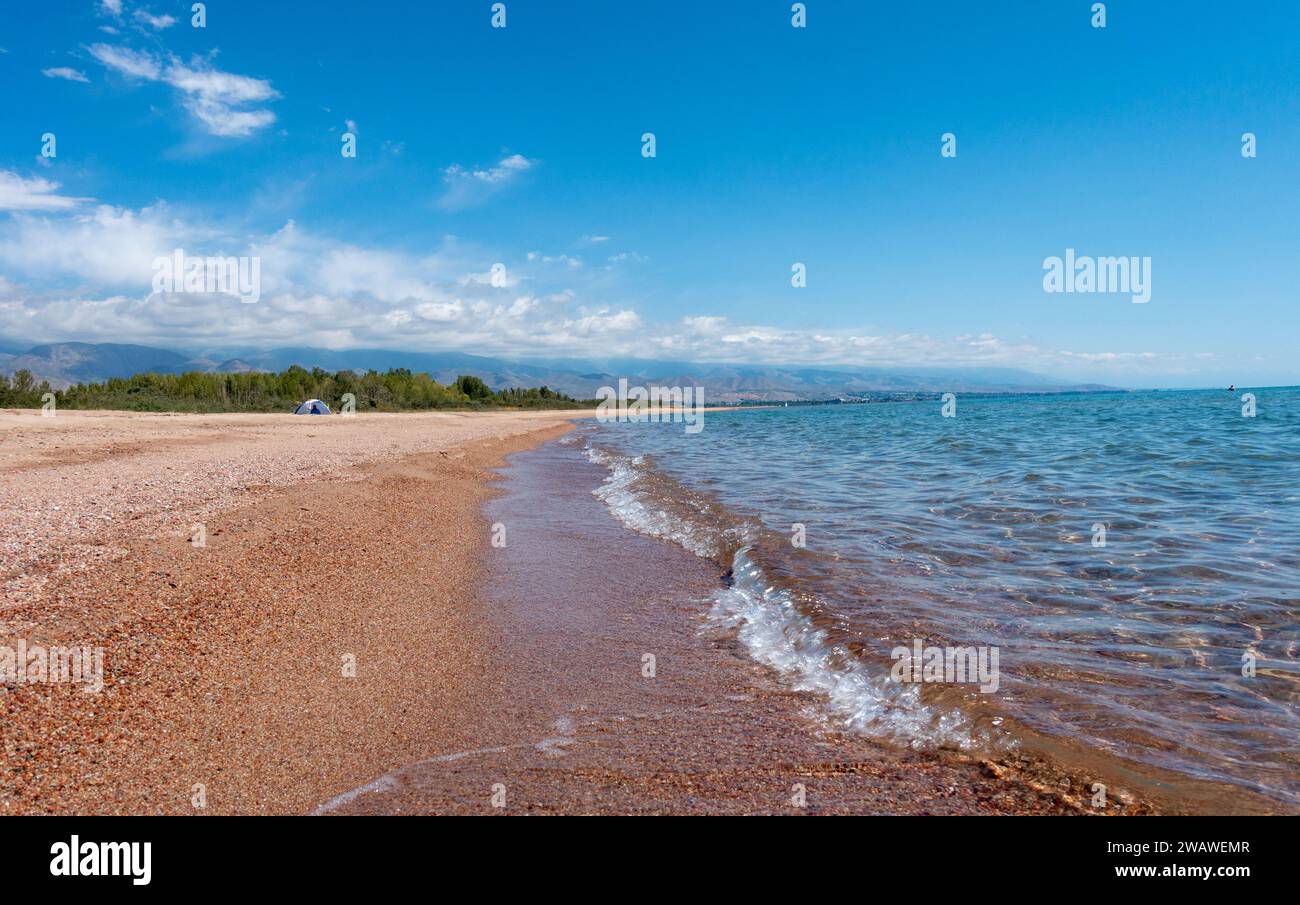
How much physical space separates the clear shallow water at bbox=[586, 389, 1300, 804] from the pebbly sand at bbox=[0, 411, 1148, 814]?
0.74 metres

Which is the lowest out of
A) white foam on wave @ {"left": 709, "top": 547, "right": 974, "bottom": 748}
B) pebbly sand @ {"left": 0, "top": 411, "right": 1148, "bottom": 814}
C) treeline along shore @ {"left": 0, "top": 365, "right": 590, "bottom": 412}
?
white foam on wave @ {"left": 709, "top": 547, "right": 974, "bottom": 748}

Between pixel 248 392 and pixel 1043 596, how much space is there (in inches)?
3007

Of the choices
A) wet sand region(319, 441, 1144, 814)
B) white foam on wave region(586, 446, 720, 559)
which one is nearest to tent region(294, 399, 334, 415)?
white foam on wave region(586, 446, 720, 559)

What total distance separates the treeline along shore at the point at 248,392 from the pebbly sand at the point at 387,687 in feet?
159

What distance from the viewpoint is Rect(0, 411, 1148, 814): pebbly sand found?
3.94m

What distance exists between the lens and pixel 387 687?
5.50 metres

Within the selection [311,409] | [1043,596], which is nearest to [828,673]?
[1043,596]

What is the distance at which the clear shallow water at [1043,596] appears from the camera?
489 centimetres

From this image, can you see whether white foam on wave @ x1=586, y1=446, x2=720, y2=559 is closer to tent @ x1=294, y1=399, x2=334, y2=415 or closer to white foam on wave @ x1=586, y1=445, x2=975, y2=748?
white foam on wave @ x1=586, y1=445, x2=975, y2=748

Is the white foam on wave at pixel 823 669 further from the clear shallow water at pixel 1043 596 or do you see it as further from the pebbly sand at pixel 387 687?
the pebbly sand at pixel 387 687

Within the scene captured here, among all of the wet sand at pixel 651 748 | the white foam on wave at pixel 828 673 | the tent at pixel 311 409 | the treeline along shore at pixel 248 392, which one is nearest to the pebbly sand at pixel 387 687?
the wet sand at pixel 651 748

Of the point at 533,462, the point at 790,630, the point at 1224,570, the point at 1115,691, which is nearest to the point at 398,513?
the point at 790,630
